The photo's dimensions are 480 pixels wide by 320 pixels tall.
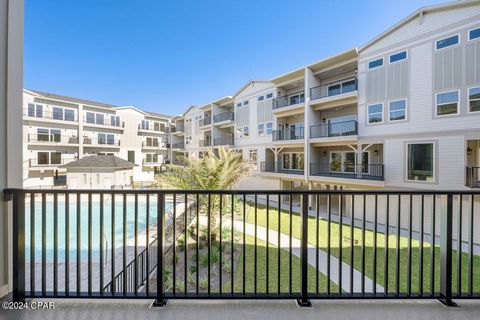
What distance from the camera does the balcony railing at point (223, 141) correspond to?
22078 mm

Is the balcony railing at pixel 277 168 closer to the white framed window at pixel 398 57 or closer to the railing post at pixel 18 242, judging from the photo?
the white framed window at pixel 398 57

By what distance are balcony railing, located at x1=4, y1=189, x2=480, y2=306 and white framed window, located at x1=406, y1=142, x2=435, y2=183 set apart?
1.34 meters

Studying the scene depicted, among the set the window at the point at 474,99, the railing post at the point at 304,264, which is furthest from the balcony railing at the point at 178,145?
the railing post at the point at 304,264

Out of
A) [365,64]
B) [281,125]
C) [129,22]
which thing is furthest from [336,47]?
[129,22]

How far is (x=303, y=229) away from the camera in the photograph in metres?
2.17

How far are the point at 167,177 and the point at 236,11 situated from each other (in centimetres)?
918

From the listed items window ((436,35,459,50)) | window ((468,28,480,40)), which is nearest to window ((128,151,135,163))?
window ((436,35,459,50))

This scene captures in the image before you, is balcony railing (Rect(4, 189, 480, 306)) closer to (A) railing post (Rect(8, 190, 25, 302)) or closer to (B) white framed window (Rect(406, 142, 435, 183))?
(A) railing post (Rect(8, 190, 25, 302))

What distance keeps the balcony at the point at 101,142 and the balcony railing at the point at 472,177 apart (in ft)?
98.9

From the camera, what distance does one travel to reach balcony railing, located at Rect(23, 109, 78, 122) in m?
20.9

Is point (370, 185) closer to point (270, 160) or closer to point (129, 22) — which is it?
Result: point (270, 160)

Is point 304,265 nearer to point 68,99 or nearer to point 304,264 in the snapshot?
point 304,264

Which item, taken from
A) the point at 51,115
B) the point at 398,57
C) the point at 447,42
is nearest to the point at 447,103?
the point at 447,42

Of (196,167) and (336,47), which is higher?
(336,47)
